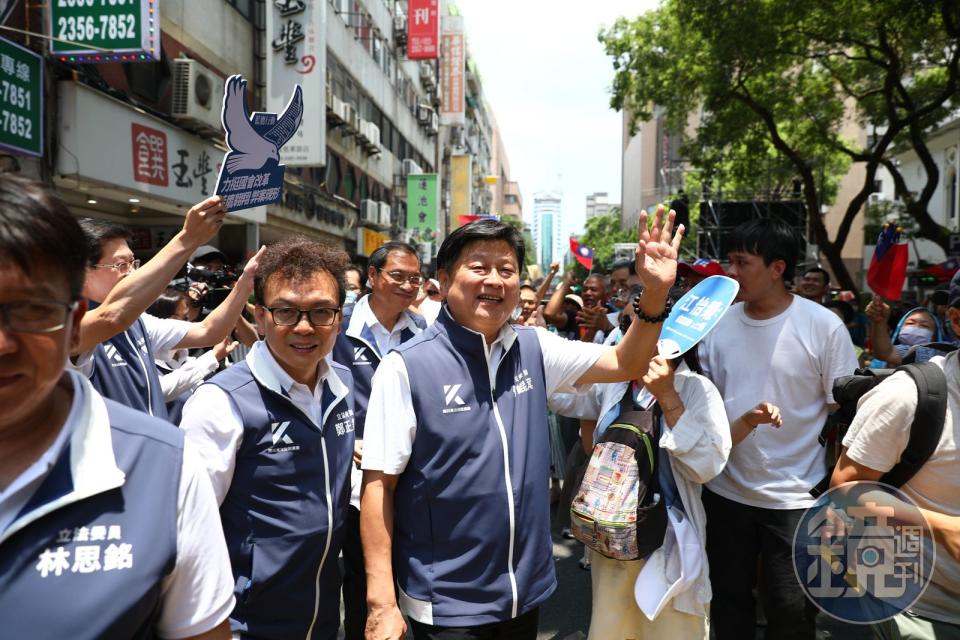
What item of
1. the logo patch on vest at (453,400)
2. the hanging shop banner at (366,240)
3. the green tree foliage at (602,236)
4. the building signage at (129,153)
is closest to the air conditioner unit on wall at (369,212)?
the hanging shop banner at (366,240)

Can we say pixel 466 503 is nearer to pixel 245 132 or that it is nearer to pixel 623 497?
pixel 623 497

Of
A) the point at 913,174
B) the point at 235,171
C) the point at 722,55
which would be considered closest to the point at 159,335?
the point at 235,171

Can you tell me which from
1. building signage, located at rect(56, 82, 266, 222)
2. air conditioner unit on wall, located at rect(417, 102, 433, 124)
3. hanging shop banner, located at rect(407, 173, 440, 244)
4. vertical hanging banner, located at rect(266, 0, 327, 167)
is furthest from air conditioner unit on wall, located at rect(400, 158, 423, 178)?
building signage, located at rect(56, 82, 266, 222)

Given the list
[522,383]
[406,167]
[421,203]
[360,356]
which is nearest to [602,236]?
[406,167]

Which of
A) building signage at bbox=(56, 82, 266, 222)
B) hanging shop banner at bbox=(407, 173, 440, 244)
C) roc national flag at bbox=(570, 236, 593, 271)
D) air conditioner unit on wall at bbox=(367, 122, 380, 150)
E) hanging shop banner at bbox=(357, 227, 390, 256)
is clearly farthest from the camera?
hanging shop banner at bbox=(407, 173, 440, 244)

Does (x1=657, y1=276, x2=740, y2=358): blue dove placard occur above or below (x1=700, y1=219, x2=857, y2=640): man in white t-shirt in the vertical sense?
above

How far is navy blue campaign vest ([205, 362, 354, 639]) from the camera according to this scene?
6.55 ft

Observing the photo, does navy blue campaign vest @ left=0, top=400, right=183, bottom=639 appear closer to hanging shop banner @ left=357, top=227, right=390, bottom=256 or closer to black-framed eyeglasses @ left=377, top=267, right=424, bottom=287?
black-framed eyeglasses @ left=377, top=267, right=424, bottom=287

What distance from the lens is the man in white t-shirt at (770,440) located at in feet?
9.70

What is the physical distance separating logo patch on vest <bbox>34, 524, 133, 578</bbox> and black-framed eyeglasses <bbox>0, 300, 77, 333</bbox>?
12.7 inches

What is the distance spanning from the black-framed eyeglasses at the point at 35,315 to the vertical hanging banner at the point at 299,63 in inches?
467

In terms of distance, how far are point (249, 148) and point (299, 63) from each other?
34.5ft

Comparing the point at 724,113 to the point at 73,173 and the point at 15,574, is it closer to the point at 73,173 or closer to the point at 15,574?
the point at 73,173

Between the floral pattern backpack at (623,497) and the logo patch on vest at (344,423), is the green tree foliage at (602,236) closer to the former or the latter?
the floral pattern backpack at (623,497)
